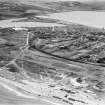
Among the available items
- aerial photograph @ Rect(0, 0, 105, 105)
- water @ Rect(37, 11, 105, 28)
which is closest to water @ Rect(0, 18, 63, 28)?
aerial photograph @ Rect(0, 0, 105, 105)

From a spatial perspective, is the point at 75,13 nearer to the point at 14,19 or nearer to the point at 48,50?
the point at 14,19

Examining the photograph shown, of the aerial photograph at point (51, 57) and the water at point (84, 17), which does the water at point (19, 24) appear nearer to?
the aerial photograph at point (51, 57)

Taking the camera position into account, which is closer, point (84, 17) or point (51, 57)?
point (51, 57)

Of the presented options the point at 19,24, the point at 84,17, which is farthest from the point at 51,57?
the point at 84,17

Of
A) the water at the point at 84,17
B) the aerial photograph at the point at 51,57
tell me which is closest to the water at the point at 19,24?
the aerial photograph at the point at 51,57

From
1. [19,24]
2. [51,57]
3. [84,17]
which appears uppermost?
[84,17]

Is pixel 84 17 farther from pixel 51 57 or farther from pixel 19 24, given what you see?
pixel 51 57

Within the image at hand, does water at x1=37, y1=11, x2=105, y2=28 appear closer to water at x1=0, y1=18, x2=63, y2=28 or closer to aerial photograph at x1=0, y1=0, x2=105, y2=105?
aerial photograph at x1=0, y1=0, x2=105, y2=105

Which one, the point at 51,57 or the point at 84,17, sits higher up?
the point at 84,17
